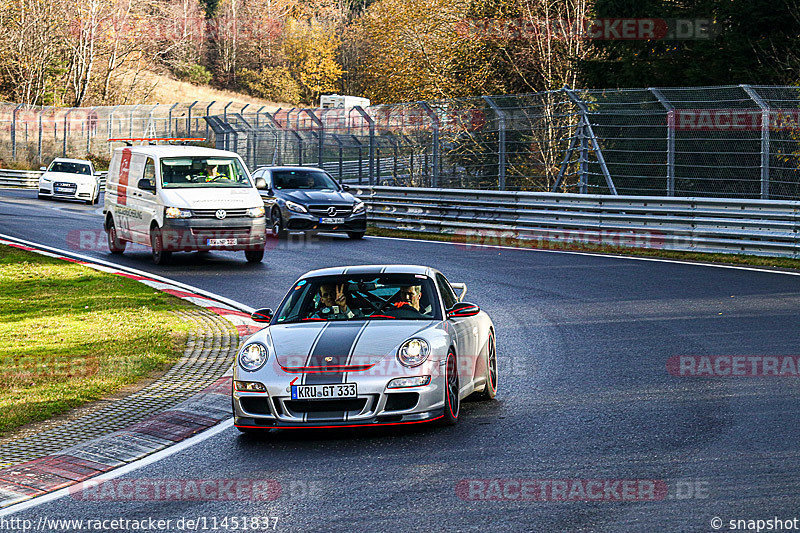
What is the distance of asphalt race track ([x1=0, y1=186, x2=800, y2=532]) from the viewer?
18.6 feet

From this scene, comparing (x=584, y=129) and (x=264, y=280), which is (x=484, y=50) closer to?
(x=584, y=129)

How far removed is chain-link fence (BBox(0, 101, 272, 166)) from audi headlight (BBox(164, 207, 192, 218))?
33426mm

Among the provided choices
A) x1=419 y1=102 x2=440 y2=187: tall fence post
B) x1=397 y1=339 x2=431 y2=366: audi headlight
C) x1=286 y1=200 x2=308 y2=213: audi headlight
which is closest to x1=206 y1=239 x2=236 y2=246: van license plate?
x1=286 y1=200 x2=308 y2=213: audi headlight

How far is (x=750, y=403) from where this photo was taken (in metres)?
8.30

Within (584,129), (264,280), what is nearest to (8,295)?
(264,280)

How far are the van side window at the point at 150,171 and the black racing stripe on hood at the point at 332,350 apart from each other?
38.4 ft

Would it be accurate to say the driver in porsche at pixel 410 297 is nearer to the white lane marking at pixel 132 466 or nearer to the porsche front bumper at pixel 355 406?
the porsche front bumper at pixel 355 406

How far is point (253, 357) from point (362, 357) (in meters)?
0.86

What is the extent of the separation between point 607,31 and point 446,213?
8.96m

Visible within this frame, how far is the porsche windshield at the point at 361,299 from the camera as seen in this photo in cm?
845

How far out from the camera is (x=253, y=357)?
25.6 feet
